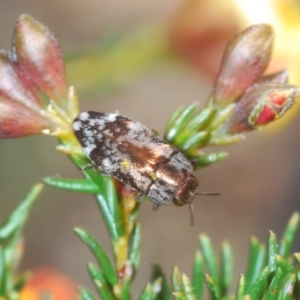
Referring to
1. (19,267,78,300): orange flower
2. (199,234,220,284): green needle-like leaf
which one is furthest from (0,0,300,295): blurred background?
(199,234,220,284): green needle-like leaf

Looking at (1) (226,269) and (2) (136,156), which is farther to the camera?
(1) (226,269)

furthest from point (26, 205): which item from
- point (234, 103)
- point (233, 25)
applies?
point (233, 25)

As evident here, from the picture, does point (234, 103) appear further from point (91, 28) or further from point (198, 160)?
point (91, 28)

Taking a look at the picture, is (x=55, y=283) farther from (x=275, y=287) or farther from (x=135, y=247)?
(x=275, y=287)

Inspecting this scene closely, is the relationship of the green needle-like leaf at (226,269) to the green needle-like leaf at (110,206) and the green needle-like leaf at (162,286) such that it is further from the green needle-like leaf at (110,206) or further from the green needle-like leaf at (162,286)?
the green needle-like leaf at (110,206)

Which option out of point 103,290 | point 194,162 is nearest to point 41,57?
point 194,162

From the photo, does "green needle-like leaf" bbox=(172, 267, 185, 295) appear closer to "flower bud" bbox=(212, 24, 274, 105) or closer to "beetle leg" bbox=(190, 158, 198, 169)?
"beetle leg" bbox=(190, 158, 198, 169)
